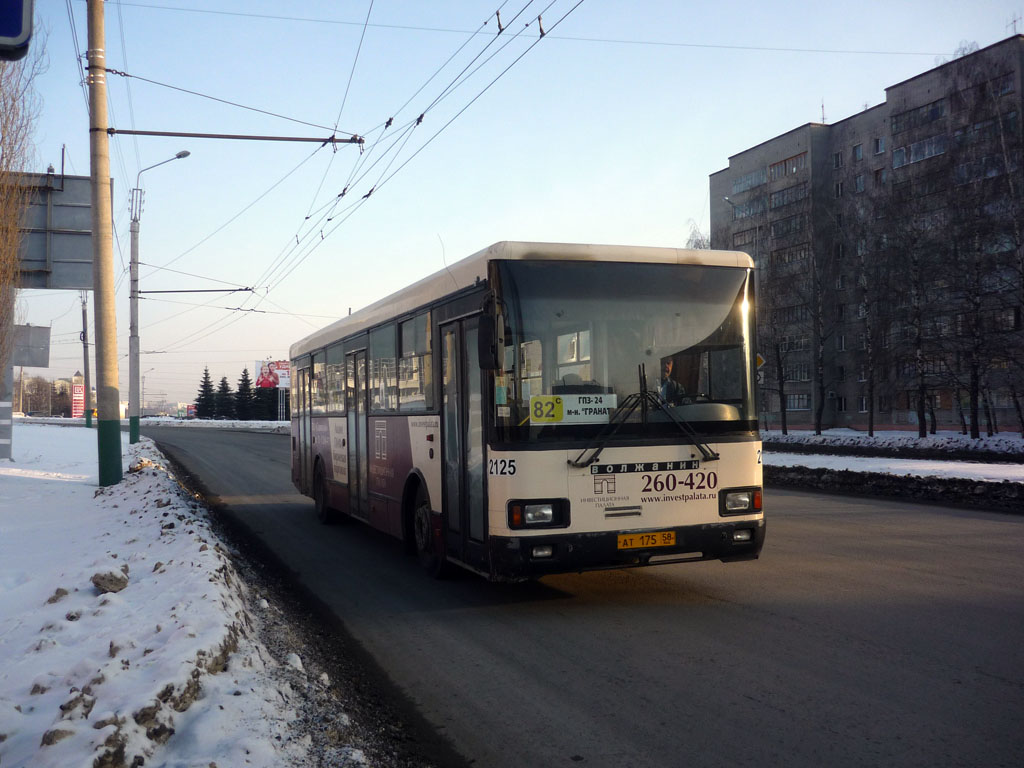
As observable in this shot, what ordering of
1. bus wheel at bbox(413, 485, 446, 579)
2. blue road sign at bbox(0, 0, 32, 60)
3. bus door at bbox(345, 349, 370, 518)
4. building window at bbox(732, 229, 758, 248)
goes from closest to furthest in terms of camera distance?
blue road sign at bbox(0, 0, 32, 60) → bus wheel at bbox(413, 485, 446, 579) → bus door at bbox(345, 349, 370, 518) → building window at bbox(732, 229, 758, 248)

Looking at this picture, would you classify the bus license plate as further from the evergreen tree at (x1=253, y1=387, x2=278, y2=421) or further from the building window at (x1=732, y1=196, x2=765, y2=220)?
the evergreen tree at (x1=253, y1=387, x2=278, y2=421)

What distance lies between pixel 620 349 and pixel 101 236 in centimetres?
1104

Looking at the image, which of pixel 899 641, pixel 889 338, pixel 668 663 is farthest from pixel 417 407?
pixel 889 338

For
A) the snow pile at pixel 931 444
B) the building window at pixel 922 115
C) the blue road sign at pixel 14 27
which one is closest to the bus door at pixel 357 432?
the blue road sign at pixel 14 27

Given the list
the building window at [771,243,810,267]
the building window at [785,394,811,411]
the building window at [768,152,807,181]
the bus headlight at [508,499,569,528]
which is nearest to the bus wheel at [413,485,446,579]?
the bus headlight at [508,499,569,528]

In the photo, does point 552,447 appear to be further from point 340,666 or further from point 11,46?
point 11,46

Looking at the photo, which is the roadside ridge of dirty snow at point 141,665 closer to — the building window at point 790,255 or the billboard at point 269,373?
the building window at point 790,255

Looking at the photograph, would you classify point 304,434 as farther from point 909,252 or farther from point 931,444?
point 909,252

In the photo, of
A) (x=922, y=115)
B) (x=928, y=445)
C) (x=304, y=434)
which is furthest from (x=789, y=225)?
(x=304, y=434)

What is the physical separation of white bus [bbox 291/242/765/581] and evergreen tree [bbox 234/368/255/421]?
315 ft

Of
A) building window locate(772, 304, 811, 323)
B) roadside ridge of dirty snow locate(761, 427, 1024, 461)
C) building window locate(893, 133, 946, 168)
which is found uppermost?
building window locate(893, 133, 946, 168)

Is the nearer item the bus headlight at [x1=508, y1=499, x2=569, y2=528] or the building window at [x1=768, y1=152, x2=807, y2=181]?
the bus headlight at [x1=508, y1=499, x2=569, y2=528]

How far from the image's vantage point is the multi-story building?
2959cm

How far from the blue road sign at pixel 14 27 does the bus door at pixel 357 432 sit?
771 centimetres
